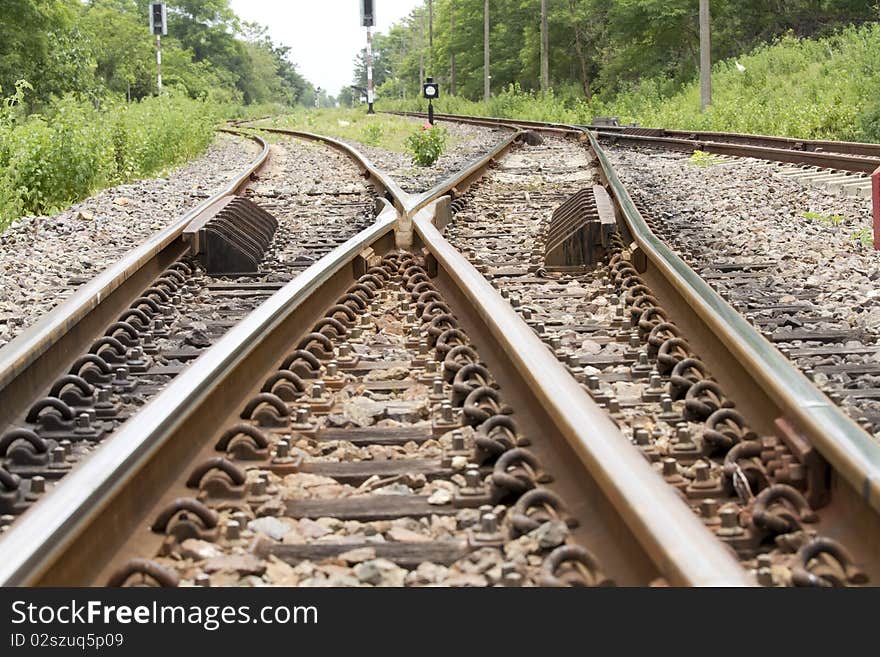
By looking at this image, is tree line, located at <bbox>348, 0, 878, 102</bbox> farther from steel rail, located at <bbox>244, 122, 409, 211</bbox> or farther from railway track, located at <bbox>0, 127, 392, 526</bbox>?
railway track, located at <bbox>0, 127, 392, 526</bbox>

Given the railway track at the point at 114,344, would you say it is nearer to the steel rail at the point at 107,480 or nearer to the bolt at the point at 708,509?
the steel rail at the point at 107,480

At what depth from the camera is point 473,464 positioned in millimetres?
3068

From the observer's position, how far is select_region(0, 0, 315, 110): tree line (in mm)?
32344

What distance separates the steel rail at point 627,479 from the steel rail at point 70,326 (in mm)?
1612

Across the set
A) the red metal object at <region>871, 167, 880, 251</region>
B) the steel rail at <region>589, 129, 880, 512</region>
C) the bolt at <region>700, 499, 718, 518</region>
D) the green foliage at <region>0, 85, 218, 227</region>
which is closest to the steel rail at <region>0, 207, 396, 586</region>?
the bolt at <region>700, 499, 718, 518</region>

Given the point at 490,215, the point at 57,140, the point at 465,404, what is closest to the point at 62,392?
the point at 465,404

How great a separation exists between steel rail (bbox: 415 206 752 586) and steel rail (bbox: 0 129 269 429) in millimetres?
1612

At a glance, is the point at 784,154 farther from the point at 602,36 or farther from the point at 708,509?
the point at 602,36

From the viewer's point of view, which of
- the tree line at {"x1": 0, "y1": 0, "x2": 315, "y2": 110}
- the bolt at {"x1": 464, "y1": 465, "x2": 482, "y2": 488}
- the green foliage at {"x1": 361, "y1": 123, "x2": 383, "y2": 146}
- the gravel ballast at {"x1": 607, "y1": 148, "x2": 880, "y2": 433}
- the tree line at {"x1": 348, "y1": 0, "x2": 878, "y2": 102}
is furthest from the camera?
the tree line at {"x1": 348, "y1": 0, "x2": 878, "y2": 102}

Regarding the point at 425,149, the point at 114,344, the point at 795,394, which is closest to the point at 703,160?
the point at 425,149

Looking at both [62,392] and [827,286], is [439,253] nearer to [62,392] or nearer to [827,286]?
[827,286]

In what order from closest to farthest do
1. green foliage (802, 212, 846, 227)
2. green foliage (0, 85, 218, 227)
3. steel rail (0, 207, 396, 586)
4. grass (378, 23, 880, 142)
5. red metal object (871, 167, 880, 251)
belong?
steel rail (0, 207, 396, 586) → red metal object (871, 167, 880, 251) → green foliage (802, 212, 846, 227) → green foliage (0, 85, 218, 227) → grass (378, 23, 880, 142)
